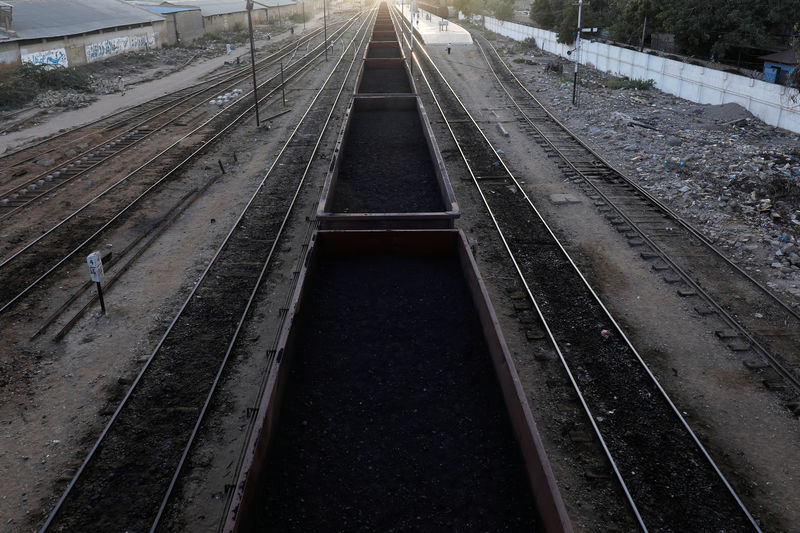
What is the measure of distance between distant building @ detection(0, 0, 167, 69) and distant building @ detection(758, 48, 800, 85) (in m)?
38.0

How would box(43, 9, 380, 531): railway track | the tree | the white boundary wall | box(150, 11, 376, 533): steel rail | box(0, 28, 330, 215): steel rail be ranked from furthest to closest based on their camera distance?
the tree → the white boundary wall → box(0, 28, 330, 215): steel rail → box(150, 11, 376, 533): steel rail → box(43, 9, 380, 531): railway track

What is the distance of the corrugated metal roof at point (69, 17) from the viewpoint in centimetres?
3106

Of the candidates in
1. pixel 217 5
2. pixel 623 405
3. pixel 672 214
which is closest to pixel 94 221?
pixel 623 405

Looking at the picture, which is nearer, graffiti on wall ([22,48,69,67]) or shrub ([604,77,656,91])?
shrub ([604,77,656,91])

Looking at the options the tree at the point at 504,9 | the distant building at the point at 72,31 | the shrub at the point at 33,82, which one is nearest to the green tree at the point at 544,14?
the tree at the point at 504,9

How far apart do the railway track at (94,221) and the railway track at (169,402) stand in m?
3.20

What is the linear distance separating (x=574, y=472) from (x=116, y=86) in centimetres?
3279

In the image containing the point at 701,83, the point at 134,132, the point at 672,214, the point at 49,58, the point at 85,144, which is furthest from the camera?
the point at 49,58

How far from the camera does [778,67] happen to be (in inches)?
982

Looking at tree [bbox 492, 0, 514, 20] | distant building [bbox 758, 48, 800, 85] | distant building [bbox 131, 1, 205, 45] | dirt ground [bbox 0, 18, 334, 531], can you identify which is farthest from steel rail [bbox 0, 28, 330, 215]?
tree [bbox 492, 0, 514, 20]

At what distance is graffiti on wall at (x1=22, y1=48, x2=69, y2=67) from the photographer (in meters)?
29.1

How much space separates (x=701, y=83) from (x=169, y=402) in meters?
26.0

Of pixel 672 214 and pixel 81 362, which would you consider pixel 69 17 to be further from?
pixel 672 214

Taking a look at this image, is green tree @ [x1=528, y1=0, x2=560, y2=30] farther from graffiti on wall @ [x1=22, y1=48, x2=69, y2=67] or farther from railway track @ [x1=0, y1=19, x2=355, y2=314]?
graffiti on wall @ [x1=22, y1=48, x2=69, y2=67]
